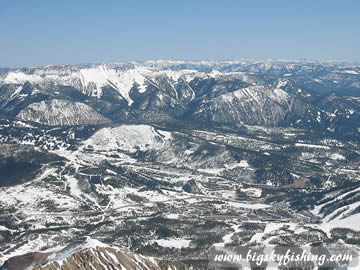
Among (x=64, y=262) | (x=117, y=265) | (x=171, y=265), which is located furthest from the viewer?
(x=171, y=265)

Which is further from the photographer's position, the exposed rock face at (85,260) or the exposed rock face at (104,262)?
the exposed rock face at (85,260)

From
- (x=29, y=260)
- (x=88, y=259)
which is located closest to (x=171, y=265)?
(x=88, y=259)

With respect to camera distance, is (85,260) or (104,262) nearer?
(85,260)

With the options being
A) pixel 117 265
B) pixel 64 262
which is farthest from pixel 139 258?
pixel 64 262

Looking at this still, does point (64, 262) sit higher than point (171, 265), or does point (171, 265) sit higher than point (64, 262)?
point (64, 262)

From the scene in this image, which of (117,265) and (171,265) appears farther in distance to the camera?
(171,265)

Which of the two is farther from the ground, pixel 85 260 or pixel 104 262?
pixel 85 260

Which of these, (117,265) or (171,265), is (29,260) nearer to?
(117,265)

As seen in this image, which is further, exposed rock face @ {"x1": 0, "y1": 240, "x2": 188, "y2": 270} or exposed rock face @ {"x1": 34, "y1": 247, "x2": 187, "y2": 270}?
exposed rock face @ {"x1": 0, "y1": 240, "x2": 188, "y2": 270}

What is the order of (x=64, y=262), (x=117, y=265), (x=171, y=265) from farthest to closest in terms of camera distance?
1. (x=171, y=265)
2. (x=117, y=265)
3. (x=64, y=262)

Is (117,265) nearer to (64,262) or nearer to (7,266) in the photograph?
(64,262)
